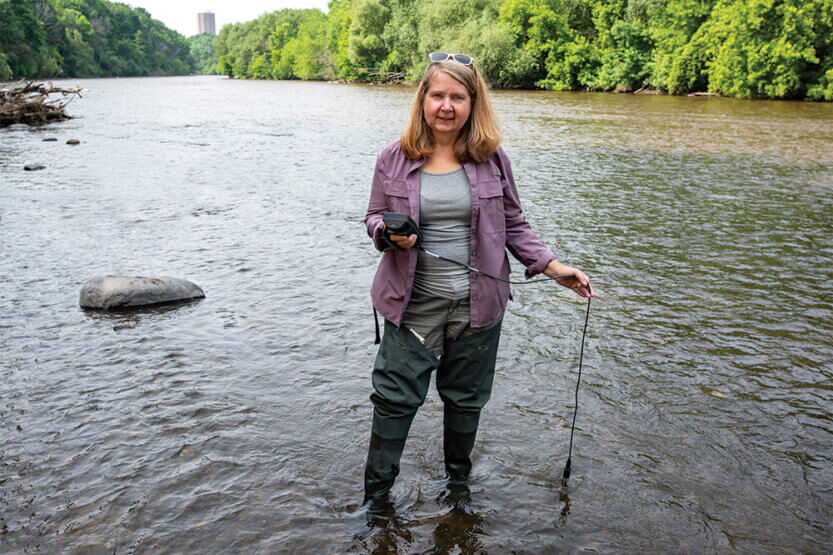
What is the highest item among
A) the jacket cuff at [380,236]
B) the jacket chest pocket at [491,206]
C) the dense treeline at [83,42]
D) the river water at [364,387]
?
the dense treeline at [83,42]

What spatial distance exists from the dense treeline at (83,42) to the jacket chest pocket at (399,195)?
67.4 meters

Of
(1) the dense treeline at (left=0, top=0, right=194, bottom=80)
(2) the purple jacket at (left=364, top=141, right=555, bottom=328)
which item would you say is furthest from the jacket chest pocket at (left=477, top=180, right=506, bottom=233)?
(1) the dense treeline at (left=0, top=0, right=194, bottom=80)

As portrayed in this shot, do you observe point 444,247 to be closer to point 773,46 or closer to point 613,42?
point 773,46

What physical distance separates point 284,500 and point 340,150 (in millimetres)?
16481

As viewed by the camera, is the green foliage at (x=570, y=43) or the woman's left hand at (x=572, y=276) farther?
the green foliage at (x=570, y=43)

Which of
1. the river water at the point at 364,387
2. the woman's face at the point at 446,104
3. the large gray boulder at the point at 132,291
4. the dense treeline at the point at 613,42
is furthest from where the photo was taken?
the dense treeline at the point at 613,42

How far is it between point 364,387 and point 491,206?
2558 millimetres

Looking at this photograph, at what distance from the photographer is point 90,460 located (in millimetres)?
4160

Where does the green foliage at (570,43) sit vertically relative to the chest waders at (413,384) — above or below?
above

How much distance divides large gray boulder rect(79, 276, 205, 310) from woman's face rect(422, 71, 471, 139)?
4.85m

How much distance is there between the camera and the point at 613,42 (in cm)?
5422

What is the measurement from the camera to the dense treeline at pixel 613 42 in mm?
36875

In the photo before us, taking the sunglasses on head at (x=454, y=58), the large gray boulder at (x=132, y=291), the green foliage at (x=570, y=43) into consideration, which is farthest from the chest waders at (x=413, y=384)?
the green foliage at (x=570, y=43)

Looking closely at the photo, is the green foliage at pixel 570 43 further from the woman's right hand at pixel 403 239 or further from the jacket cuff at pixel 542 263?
the woman's right hand at pixel 403 239
